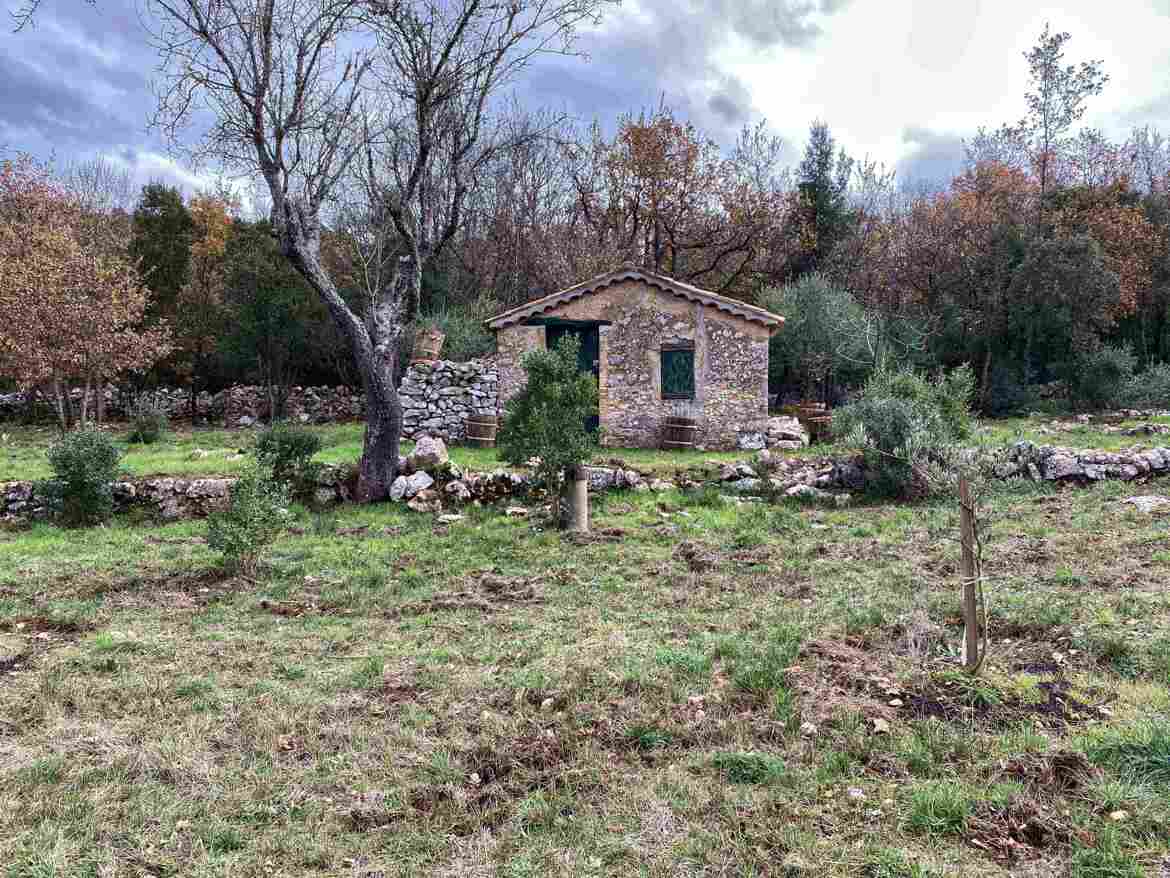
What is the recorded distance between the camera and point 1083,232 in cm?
2344

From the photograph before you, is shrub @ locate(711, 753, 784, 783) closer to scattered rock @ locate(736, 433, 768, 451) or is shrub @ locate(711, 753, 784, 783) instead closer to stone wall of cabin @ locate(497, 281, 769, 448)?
scattered rock @ locate(736, 433, 768, 451)

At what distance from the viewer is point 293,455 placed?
38.0 ft

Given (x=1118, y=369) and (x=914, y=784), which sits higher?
(x=1118, y=369)

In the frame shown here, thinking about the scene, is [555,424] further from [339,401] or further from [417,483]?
[339,401]

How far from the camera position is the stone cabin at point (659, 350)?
1656cm

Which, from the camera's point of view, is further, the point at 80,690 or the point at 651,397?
the point at 651,397

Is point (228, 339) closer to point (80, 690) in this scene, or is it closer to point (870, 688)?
point (80, 690)

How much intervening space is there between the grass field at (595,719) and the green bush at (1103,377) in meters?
15.7

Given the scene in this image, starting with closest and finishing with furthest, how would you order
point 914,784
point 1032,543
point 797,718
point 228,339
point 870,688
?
point 914,784 → point 797,718 → point 870,688 → point 1032,543 → point 228,339

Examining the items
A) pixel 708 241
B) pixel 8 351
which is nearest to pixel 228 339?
pixel 8 351

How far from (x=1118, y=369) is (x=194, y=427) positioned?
28.2 metres

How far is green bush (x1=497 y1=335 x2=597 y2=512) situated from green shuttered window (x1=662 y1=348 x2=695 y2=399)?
21.9 ft

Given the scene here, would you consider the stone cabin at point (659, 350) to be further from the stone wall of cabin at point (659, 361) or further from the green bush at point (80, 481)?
the green bush at point (80, 481)

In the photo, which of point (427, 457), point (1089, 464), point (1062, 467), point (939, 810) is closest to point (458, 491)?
point (427, 457)
